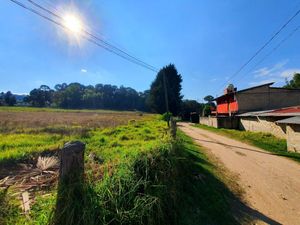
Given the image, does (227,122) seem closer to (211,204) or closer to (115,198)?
(211,204)

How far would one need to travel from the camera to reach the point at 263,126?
20094 mm

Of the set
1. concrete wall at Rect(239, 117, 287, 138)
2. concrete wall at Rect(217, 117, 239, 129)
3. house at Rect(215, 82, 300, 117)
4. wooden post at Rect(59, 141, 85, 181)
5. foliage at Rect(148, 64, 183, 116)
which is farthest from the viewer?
foliage at Rect(148, 64, 183, 116)

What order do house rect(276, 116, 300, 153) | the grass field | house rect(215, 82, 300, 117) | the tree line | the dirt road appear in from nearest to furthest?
the grass field → the dirt road → house rect(276, 116, 300, 153) → house rect(215, 82, 300, 117) → the tree line

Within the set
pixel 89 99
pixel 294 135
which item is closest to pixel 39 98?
pixel 89 99

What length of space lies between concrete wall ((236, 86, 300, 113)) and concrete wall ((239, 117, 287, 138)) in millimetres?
3149

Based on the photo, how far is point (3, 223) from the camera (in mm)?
2609

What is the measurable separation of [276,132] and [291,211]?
14757mm

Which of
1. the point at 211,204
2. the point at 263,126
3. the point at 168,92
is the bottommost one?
the point at 211,204

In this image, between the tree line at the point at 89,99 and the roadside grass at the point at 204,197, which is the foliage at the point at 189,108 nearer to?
the tree line at the point at 89,99

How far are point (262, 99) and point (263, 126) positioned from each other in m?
A: 10.4

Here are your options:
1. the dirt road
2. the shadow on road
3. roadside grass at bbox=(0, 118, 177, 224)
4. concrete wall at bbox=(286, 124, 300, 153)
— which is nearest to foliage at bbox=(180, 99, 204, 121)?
concrete wall at bbox=(286, 124, 300, 153)

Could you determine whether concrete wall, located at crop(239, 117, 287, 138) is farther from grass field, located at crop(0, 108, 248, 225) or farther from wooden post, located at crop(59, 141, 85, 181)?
wooden post, located at crop(59, 141, 85, 181)

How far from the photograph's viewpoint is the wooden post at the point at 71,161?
2379mm

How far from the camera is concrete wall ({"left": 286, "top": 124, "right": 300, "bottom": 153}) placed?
38.2ft
